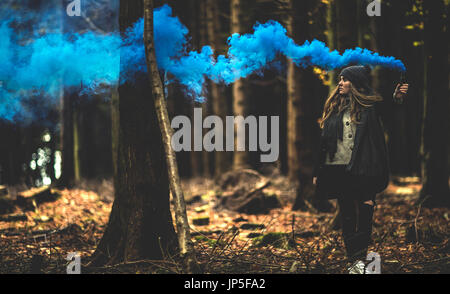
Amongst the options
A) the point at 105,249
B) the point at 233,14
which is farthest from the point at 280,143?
the point at 105,249

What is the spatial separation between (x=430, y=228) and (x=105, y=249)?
15.0 feet

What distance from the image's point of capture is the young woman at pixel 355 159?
454 cm

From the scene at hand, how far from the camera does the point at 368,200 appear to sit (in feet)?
15.2

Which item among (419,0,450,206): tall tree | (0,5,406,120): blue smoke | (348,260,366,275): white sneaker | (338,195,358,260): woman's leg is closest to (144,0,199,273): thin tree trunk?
(0,5,406,120): blue smoke

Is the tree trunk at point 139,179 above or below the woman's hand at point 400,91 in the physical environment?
below

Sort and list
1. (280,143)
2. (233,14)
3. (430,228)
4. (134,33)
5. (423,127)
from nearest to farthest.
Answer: (134,33)
(430,228)
(423,127)
(233,14)
(280,143)

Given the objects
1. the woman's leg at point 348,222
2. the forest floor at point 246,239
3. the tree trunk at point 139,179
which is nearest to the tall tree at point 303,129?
the forest floor at point 246,239

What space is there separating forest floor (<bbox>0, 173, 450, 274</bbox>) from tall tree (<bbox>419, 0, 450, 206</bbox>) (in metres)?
0.54

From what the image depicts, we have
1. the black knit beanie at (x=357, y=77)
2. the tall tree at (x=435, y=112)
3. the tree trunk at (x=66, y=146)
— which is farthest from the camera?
the tree trunk at (x=66, y=146)

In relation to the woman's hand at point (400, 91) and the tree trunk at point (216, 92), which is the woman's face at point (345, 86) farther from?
the tree trunk at point (216, 92)

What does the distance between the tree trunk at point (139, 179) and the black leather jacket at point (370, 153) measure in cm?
231

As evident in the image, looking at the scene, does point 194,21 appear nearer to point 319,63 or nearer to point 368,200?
point 319,63

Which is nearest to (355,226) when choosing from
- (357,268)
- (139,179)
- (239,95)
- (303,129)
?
(357,268)
